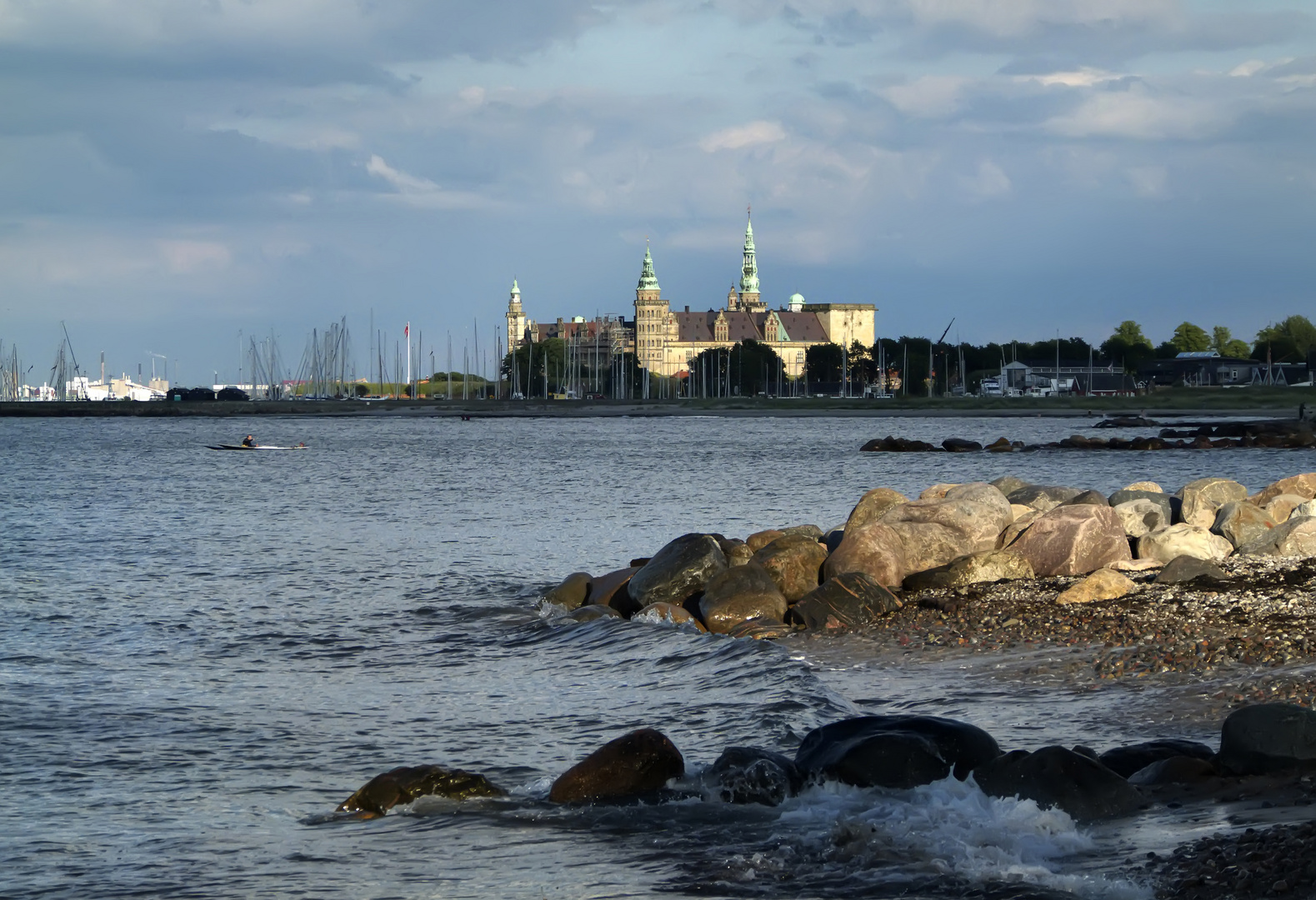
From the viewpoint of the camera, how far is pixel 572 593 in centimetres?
2081

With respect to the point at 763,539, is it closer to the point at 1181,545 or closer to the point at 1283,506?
the point at 1181,545

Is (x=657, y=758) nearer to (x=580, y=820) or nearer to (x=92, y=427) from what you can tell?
(x=580, y=820)

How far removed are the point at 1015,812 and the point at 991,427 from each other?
372 ft

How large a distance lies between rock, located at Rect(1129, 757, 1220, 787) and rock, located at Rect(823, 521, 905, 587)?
8851mm

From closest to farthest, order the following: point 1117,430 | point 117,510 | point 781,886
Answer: point 781,886
point 117,510
point 1117,430

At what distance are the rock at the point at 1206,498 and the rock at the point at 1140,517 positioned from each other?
0.54 metres

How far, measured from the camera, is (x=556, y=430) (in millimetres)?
127188

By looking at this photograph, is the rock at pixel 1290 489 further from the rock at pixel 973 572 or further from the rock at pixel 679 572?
the rock at pixel 679 572

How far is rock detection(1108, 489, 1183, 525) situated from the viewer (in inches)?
890

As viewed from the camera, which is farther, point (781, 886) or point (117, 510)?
point (117, 510)

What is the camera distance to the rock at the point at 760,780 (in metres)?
10.2

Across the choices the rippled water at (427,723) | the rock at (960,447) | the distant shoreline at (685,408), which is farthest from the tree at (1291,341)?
the rippled water at (427,723)

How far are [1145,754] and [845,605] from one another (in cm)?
774

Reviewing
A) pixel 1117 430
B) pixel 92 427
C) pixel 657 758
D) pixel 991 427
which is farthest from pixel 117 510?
pixel 92 427
